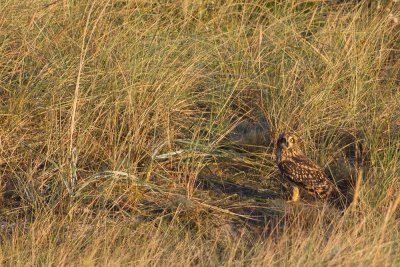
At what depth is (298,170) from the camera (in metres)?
7.11

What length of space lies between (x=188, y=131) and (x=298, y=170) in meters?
1.05

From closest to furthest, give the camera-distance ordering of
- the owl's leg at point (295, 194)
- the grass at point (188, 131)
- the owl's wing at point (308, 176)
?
the grass at point (188, 131) < the owl's wing at point (308, 176) < the owl's leg at point (295, 194)

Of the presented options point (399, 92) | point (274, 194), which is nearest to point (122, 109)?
point (274, 194)

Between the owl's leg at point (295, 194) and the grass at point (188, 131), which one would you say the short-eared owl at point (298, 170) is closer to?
the owl's leg at point (295, 194)

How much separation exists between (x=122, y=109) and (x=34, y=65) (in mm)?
796

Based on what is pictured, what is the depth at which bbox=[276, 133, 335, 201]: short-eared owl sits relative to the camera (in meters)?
7.05

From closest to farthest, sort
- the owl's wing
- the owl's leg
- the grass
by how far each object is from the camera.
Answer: the grass < the owl's wing < the owl's leg

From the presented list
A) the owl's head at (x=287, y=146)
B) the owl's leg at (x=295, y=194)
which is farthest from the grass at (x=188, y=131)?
the owl's head at (x=287, y=146)

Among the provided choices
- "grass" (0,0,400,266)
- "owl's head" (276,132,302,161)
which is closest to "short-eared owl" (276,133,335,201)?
"owl's head" (276,132,302,161)

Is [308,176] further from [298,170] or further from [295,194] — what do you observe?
[295,194]

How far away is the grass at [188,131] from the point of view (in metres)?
6.13

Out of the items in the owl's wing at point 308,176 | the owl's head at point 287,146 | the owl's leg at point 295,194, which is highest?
the owl's head at point 287,146

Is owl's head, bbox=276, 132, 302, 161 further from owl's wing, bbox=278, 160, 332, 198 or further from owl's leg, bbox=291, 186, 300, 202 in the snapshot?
owl's leg, bbox=291, 186, 300, 202

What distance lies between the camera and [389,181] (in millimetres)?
6785
